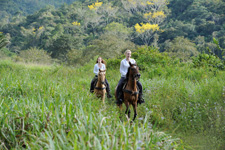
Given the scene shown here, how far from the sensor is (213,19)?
46125mm

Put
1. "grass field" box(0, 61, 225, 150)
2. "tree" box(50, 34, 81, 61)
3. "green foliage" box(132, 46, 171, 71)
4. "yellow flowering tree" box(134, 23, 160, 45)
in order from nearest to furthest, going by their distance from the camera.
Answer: "grass field" box(0, 61, 225, 150) < "green foliage" box(132, 46, 171, 71) < "tree" box(50, 34, 81, 61) < "yellow flowering tree" box(134, 23, 160, 45)

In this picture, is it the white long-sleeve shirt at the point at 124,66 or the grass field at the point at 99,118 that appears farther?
the white long-sleeve shirt at the point at 124,66

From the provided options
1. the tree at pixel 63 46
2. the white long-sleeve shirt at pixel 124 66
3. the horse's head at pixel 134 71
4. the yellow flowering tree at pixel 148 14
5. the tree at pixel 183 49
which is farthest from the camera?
the yellow flowering tree at pixel 148 14

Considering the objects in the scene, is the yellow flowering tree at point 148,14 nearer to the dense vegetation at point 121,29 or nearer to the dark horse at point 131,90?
the dense vegetation at point 121,29

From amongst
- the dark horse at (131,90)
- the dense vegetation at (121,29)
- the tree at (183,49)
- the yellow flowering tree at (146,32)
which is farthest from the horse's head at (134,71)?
the yellow flowering tree at (146,32)

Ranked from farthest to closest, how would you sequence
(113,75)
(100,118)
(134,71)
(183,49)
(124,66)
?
(183,49), (113,75), (124,66), (134,71), (100,118)

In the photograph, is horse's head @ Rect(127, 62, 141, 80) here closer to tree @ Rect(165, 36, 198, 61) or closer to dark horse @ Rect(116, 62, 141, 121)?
dark horse @ Rect(116, 62, 141, 121)

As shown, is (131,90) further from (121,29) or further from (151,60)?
(121,29)

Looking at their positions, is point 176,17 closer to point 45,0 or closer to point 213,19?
point 213,19

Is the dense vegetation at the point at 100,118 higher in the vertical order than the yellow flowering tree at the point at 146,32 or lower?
lower

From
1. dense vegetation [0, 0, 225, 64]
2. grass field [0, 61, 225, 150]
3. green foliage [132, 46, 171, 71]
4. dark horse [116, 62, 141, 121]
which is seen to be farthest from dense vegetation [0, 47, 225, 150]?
dense vegetation [0, 0, 225, 64]

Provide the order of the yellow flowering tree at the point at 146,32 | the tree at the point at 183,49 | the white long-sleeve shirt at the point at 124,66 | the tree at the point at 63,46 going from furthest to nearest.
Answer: the yellow flowering tree at the point at 146,32, the tree at the point at 63,46, the tree at the point at 183,49, the white long-sleeve shirt at the point at 124,66

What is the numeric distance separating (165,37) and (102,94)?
4311cm

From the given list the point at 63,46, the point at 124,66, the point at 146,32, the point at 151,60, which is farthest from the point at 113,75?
the point at 146,32
